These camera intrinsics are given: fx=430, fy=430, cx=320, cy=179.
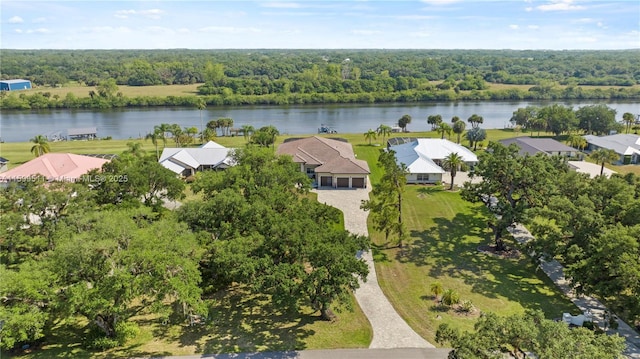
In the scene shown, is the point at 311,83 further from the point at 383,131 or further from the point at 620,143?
the point at 620,143

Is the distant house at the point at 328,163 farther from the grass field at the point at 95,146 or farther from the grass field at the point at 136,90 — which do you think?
the grass field at the point at 136,90

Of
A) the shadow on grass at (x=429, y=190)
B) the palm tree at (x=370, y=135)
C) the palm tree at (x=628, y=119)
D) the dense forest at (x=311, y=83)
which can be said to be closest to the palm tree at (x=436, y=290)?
the shadow on grass at (x=429, y=190)

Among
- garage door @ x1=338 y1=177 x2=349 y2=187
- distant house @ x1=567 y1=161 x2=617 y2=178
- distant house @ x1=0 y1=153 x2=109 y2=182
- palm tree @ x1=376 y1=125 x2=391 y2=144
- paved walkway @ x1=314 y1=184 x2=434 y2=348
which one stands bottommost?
paved walkway @ x1=314 y1=184 x2=434 y2=348

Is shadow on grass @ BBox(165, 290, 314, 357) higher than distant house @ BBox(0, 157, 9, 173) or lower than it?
lower

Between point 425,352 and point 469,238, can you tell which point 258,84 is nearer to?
point 469,238

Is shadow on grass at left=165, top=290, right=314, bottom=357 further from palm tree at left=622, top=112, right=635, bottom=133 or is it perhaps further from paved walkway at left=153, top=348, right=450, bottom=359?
palm tree at left=622, top=112, right=635, bottom=133

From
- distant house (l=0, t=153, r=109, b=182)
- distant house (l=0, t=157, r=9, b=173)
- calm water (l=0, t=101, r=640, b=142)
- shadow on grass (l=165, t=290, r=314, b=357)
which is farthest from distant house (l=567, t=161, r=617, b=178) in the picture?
distant house (l=0, t=157, r=9, b=173)
